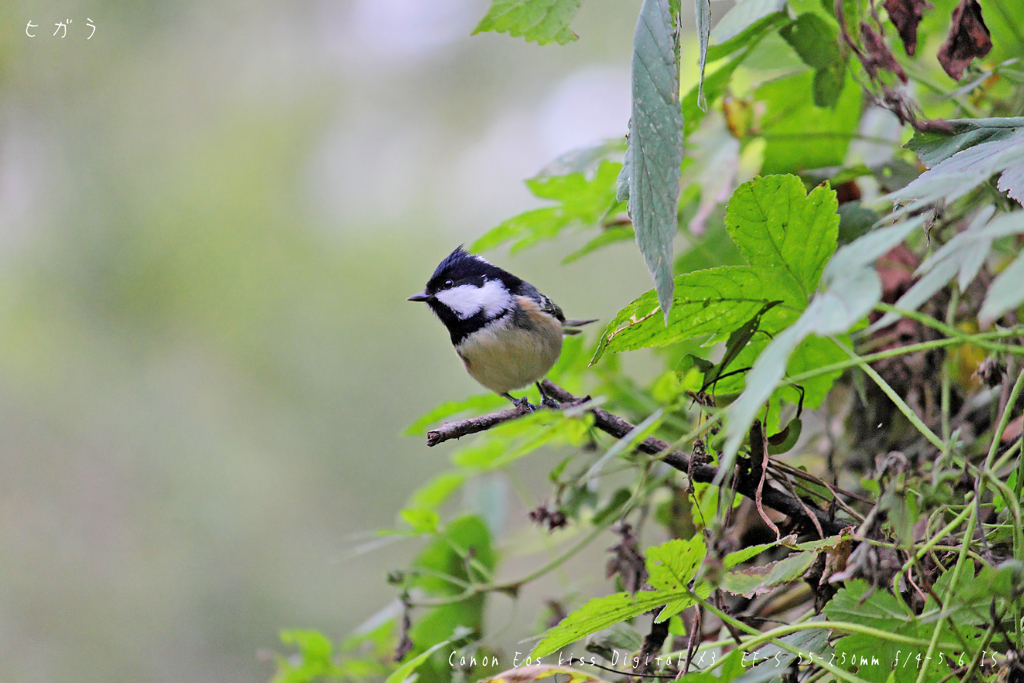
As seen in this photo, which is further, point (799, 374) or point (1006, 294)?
point (799, 374)

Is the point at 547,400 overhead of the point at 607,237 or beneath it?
beneath

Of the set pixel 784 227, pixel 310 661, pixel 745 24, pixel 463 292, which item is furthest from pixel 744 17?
pixel 310 661

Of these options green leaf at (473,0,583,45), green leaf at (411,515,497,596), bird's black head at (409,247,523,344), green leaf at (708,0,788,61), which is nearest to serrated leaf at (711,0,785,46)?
green leaf at (708,0,788,61)

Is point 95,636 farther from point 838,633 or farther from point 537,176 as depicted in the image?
point 838,633

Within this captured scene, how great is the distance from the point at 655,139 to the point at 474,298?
120 centimetres

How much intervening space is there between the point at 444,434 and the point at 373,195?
4.26 metres

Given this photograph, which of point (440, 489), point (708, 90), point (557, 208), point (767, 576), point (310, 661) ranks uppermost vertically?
point (708, 90)

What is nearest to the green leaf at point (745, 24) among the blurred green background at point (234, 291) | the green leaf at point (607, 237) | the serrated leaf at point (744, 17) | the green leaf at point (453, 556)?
the serrated leaf at point (744, 17)

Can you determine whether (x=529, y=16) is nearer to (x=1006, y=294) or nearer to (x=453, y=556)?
(x=1006, y=294)

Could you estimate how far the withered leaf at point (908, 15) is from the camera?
2.93 feet

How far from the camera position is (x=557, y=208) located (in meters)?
1.35

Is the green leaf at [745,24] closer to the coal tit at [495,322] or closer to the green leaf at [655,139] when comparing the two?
the green leaf at [655,139]

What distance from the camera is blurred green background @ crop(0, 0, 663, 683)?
3936mm

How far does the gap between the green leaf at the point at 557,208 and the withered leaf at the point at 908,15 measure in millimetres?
502
